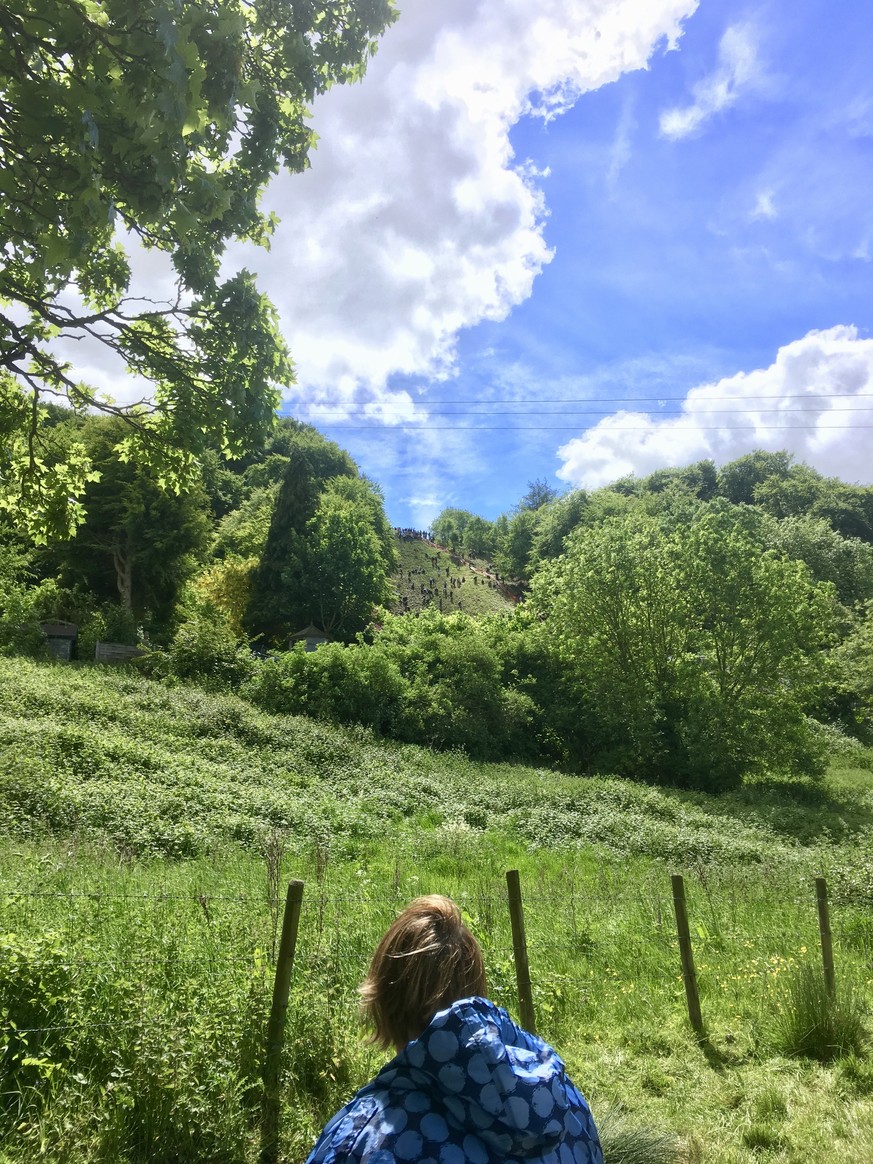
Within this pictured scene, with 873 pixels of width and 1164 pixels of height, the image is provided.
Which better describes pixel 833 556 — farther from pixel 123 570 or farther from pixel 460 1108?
pixel 460 1108

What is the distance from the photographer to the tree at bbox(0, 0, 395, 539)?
11.1 feet


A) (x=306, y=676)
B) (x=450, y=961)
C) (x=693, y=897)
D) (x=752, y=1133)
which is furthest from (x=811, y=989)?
(x=306, y=676)

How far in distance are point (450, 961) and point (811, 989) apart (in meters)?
4.73

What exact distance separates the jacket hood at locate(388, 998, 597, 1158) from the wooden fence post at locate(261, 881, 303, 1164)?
96.7 inches

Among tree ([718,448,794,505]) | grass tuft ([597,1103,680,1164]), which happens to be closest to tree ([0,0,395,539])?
grass tuft ([597,1103,680,1164])

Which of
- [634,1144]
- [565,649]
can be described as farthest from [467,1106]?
[565,649]

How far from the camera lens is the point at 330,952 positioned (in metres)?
4.70

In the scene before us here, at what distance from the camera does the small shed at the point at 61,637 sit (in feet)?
98.9

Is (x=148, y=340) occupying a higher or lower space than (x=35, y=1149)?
higher

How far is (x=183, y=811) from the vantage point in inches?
445

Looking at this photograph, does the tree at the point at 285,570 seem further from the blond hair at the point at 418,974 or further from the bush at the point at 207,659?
the blond hair at the point at 418,974

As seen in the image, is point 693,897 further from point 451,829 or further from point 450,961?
point 450,961

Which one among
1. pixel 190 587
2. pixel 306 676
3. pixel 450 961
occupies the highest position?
pixel 190 587

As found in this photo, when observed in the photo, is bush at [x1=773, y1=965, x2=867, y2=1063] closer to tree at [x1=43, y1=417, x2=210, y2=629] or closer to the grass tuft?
the grass tuft
